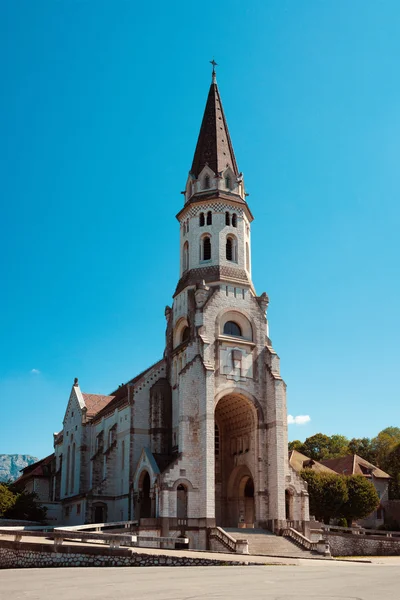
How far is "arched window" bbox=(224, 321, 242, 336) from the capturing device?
51669mm

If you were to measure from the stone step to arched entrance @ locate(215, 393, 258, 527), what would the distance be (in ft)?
19.2

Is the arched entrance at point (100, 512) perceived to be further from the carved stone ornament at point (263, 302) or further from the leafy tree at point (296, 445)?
the leafy tree at point (296, 445)

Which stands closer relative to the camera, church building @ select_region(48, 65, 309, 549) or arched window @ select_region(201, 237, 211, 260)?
church building @ select_region(48, 65, 309, 549)

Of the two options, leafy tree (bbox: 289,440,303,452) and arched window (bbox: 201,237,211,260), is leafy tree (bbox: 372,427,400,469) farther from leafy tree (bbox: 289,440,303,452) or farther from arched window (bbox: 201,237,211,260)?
arched window (bbox: 201,237,211,260)

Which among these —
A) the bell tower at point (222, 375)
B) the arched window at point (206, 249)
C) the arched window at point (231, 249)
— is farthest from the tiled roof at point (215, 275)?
the arched window at point (206, 249)

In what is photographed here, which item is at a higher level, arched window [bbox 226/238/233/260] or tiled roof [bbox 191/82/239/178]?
tiled roof [bbox 191/82/239/178]

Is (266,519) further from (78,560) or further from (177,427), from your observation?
(78,560)

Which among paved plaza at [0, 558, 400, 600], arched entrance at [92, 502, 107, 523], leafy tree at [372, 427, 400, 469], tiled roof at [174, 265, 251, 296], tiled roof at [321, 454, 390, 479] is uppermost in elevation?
tiled roof at [174, 265, 251, 296]

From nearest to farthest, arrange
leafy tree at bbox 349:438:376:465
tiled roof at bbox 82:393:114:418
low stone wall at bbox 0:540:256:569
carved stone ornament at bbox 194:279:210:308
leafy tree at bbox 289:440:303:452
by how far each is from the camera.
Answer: low stone wall at bbox 0:540:256:569 < carved stone ornament at bbox 194:279:210:308 < tiled roof at bbox 82:393:114:418 < leafy tree at bbox 349:438:376:465 < leafy tree at bbox 289:440:303:452

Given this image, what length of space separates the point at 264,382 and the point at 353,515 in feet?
68.9

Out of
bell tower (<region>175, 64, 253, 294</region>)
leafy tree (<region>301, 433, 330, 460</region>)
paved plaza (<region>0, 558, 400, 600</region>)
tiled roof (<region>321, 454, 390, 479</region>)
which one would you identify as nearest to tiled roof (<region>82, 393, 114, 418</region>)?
bell tower (<region>175, 64, 253, 294</region>)

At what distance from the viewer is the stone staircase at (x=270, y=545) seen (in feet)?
138

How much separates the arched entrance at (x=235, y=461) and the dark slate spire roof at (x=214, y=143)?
20788mm

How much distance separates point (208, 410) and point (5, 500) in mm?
21469
